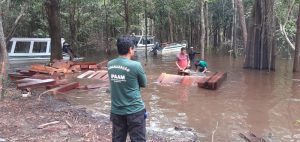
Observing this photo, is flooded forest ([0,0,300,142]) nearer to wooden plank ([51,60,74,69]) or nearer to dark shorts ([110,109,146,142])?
wooden plank ([51,60,74,69])

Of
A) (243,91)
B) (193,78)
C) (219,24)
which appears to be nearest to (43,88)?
(193,78)

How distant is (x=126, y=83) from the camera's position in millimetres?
4898

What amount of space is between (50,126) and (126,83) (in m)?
3.36

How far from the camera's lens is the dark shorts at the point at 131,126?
16.1 ft

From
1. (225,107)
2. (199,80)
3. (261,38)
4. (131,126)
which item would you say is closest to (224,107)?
(225,107)

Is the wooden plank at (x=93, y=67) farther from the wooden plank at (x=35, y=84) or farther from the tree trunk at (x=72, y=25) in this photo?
the tree trunk at (x=72, y=25)

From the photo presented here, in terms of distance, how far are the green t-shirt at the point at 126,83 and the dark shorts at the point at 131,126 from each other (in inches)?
2.7

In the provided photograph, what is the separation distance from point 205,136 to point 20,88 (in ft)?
23.8

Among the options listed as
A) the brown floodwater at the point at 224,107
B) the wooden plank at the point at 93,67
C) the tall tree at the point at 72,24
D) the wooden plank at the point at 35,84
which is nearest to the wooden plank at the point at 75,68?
the wooden plank at the point at 93,67

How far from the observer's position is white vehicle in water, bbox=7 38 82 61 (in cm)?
2695

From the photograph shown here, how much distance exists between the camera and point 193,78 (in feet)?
51.8

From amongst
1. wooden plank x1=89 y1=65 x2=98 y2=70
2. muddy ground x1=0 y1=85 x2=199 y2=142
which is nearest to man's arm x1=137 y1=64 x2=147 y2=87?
muddy ground x1=0 y1=85 x2=199 y2=142

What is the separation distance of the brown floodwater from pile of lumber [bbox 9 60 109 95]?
0.61 meters

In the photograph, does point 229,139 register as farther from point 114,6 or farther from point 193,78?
point 114,6
